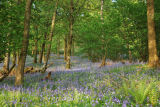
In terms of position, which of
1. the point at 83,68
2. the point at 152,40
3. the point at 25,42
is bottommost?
the point at 83,68

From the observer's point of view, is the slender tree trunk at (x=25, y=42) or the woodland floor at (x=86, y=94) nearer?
the woodland floor at (x=86, y=94)

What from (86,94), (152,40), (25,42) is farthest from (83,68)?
(86,94)

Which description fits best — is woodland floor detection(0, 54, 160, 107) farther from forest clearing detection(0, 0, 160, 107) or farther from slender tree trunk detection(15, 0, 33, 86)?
slender tree trunk detection(15, 0, 33, 86)

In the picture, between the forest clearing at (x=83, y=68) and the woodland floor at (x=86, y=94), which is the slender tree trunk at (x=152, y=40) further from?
the woodland floor at (x=86, y=94)

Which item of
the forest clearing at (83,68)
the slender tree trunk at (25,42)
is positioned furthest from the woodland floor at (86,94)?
the slender tree trunk at (25,42)

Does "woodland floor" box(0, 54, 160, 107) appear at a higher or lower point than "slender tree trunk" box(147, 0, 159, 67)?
lower

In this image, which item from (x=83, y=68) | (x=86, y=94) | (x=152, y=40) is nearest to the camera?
(x=86, y=94)

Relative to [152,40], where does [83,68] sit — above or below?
below

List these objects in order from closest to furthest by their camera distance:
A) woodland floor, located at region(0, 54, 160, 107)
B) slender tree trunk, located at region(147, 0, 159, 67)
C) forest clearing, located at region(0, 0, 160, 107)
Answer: woodland floor, located at region(0, 54, 160, 107), forest clearing, located at region(0, 0, 160, 107), slender tree trunk, located at region(147, 0, 159, 67)

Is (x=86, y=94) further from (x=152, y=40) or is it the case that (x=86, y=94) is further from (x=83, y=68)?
(x=83, y=68)

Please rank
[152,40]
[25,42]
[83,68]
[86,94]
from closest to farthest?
[86,94]
[25,42]
[152,40]
[83,68]

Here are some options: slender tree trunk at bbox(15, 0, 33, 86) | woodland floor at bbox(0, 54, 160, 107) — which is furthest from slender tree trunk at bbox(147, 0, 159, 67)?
slender tree trunk at bbox(15, 0, 33, 86)

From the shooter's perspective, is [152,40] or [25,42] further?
[152,40]

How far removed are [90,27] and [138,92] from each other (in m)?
11.5
